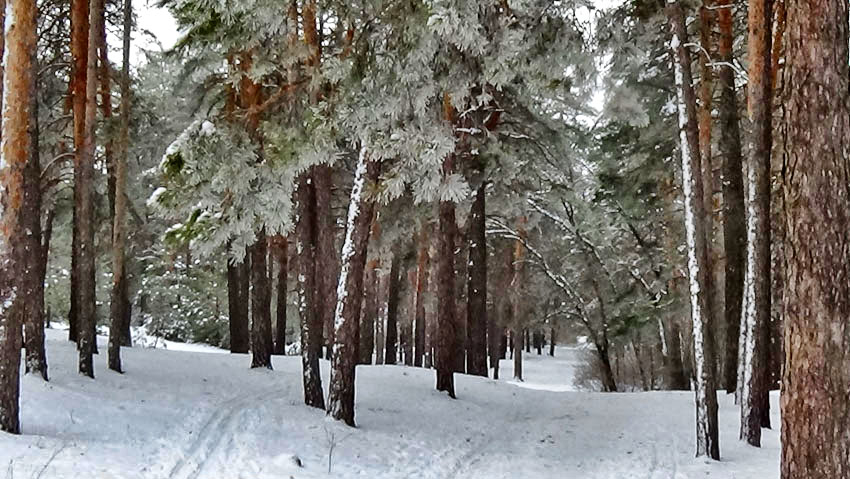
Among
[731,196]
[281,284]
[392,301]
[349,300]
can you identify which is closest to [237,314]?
[281,284]

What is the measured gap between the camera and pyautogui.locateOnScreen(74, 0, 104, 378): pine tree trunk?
1151cm

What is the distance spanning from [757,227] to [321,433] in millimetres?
6552

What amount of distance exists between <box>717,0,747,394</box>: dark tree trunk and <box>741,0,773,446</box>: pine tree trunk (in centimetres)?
279

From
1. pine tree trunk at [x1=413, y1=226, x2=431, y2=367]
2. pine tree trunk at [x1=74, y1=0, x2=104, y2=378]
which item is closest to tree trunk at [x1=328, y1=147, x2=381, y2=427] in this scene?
pine tree trunk at [x1=74, y1=0, x2=104, y2=378]

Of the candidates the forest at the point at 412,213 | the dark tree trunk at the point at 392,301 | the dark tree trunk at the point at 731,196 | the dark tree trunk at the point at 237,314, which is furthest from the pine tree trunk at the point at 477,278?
the dark tree trunk at the point at 237,314

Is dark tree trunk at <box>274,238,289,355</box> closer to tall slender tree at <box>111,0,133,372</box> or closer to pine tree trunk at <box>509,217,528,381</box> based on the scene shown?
tall slender tree at <box>111,0,133,372</box>

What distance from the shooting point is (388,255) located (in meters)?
18.7

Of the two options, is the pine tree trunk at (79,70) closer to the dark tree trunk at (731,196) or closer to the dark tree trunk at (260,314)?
the dark tree trunk at (260,314)

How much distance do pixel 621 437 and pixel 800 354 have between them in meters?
6.92

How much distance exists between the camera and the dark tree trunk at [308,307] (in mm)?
11062

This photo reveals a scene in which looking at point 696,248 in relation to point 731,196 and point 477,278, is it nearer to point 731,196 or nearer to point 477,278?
point 731,196

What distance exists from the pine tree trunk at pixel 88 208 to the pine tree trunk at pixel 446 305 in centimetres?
596

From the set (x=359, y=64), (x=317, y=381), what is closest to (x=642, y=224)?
(x=317, y=381)

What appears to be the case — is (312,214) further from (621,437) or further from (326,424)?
(621,437)
